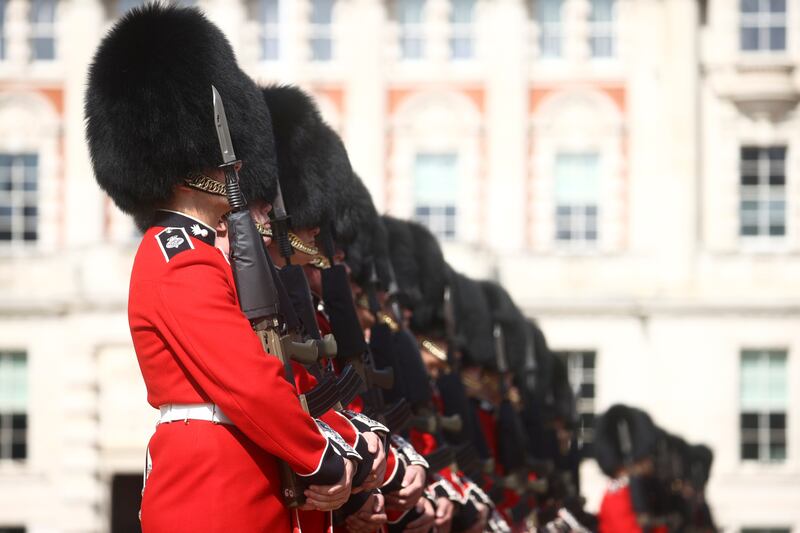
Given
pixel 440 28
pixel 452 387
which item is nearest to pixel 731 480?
pixel 440 28

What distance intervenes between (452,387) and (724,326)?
18782 millimetres

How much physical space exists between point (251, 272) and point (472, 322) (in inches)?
246

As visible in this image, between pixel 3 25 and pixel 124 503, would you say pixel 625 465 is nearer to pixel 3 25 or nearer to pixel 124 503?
pixel 124 503

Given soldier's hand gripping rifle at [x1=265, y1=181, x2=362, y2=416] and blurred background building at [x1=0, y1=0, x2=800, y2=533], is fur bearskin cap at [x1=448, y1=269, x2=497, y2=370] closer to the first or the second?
soldier's hand gripping rifle at [x1=265, y1=181, x2=362, y2=416]

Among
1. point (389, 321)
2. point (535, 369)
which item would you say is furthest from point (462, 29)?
point (389, 321)

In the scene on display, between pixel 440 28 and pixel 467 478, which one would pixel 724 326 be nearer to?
pixel 440 28

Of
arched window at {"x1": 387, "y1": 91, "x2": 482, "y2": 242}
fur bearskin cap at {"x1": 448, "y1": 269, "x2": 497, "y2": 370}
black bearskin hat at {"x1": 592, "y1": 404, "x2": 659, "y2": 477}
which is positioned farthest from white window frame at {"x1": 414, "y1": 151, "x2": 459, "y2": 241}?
fur bearskin cap at {"x1": 448, "y1": 269, "x2": 497, "y2": 370}

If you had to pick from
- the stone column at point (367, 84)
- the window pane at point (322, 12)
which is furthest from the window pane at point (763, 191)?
the window pane at point (322, 12)

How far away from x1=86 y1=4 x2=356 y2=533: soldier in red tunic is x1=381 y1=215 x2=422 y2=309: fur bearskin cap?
12.6 ft

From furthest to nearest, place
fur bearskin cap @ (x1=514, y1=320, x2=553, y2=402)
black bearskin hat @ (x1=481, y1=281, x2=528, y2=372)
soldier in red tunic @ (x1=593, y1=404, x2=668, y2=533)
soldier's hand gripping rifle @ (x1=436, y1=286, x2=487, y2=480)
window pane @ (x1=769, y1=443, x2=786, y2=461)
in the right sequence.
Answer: window pane @ (x1=769, y1=443, x2=786, y2=461)
soldier in red tunic @ (x1=593, y1=404, x2=668, y2=533)
fur bearskin cap @ (x1=514, y1=320, x2=553, y2=402)
black bearskin hat @ (x1=481, y1=281, x2=528, y2=372)
soldier's hand gripping rifle @ (x1=436, y1=286, x2=487, y2=480)

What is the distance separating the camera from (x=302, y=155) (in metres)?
6.41

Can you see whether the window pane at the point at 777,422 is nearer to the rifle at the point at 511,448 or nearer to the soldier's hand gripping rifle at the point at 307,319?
the rifle at the point at 511,448

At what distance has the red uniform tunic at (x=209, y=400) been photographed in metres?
4.55

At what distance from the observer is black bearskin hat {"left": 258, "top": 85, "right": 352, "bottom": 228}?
6281mm
